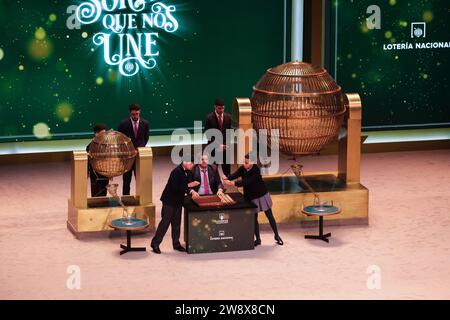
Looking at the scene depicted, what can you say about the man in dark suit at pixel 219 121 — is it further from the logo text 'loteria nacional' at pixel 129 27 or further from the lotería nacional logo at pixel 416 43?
the lotería nacional logo at pixel 416 43

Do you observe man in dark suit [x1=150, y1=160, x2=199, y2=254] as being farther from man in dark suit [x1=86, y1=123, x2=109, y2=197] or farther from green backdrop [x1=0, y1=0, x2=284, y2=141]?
green backdrop [x1=0, y1=0, x2=284, y2=141]

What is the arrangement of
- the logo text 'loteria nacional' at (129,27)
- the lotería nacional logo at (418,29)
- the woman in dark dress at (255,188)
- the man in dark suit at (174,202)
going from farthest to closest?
the lotería nacional logo at (418,29) → the logo text 'loteria nacional' at (129,27) → the woman in dark dress at (255,188) → the man in dark suit at (174,202)

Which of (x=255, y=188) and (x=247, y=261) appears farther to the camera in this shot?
(x=255, y=188)

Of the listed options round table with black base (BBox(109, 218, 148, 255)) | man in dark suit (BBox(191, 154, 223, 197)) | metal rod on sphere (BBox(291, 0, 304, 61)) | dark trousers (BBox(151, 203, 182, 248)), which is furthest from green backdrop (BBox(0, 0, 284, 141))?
dark trousers (BBox(151, 203, 182, 248))

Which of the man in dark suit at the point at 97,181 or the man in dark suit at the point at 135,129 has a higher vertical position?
the man in dark suit at the point at 135,129

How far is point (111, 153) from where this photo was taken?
1722 cm

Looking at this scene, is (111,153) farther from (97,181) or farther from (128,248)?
(128,248)

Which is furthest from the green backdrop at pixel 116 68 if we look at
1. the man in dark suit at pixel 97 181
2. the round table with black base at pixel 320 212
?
the round table with black base at pixel 320 212

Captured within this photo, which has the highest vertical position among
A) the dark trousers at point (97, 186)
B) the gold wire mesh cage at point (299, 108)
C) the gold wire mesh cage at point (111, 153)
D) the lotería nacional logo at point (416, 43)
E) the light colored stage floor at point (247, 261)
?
the lotería nacional logo at point (416, 43)

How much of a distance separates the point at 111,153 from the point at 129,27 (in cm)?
520

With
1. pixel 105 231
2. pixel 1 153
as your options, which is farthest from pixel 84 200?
pixel 1 153

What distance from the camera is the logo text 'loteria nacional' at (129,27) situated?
853 inches

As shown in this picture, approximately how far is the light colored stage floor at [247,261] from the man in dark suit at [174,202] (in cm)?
20

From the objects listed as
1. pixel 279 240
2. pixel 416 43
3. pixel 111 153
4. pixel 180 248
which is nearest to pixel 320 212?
pixel 279 240
